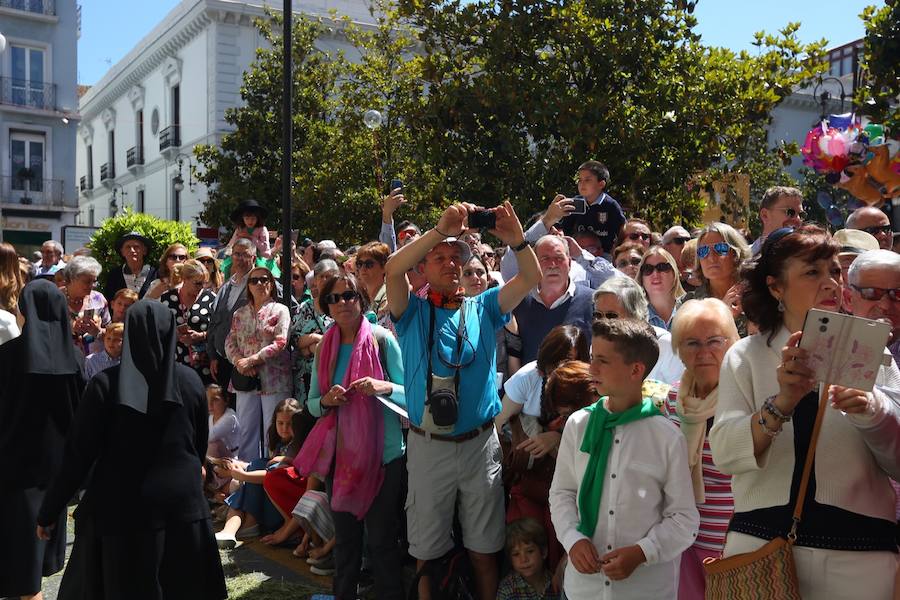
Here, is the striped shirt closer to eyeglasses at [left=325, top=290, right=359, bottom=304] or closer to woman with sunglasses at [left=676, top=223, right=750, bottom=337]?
woman with sunglasses at [left=676, top=223, right=750, bottom=337]

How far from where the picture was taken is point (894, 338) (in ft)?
11.3

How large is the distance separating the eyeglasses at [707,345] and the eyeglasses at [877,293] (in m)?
0.55

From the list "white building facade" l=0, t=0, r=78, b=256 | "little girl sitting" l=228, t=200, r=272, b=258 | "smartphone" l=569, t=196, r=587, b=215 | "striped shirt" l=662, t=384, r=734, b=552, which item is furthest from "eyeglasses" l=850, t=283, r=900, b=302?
"white building facade" l=0, t=0, r=78, b=256

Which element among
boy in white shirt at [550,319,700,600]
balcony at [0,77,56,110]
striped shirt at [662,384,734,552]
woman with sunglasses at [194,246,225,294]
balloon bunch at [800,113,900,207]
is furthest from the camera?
balcony at [0,77,56,110]

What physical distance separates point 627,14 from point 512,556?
28.1 feet

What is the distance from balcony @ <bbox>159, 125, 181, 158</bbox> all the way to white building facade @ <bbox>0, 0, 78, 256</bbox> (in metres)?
4.79

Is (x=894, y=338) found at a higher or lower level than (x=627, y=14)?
lower

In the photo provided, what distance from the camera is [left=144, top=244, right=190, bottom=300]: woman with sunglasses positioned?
9.86 m

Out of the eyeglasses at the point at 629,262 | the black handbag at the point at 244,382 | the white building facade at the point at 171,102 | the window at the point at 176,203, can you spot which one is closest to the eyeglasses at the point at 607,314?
the eyeglasses at the point at 629,262

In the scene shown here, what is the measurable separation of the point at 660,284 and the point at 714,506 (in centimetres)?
213

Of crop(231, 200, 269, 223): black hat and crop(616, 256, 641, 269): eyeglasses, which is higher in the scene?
crop(231, 200, 269, 223): black hat

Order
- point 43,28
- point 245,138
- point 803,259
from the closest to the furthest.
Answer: point 803,259
point 245,138
point 43,28

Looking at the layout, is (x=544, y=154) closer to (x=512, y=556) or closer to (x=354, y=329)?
(x=354, y=329)

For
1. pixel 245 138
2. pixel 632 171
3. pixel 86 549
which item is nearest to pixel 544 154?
pixel 632 171
